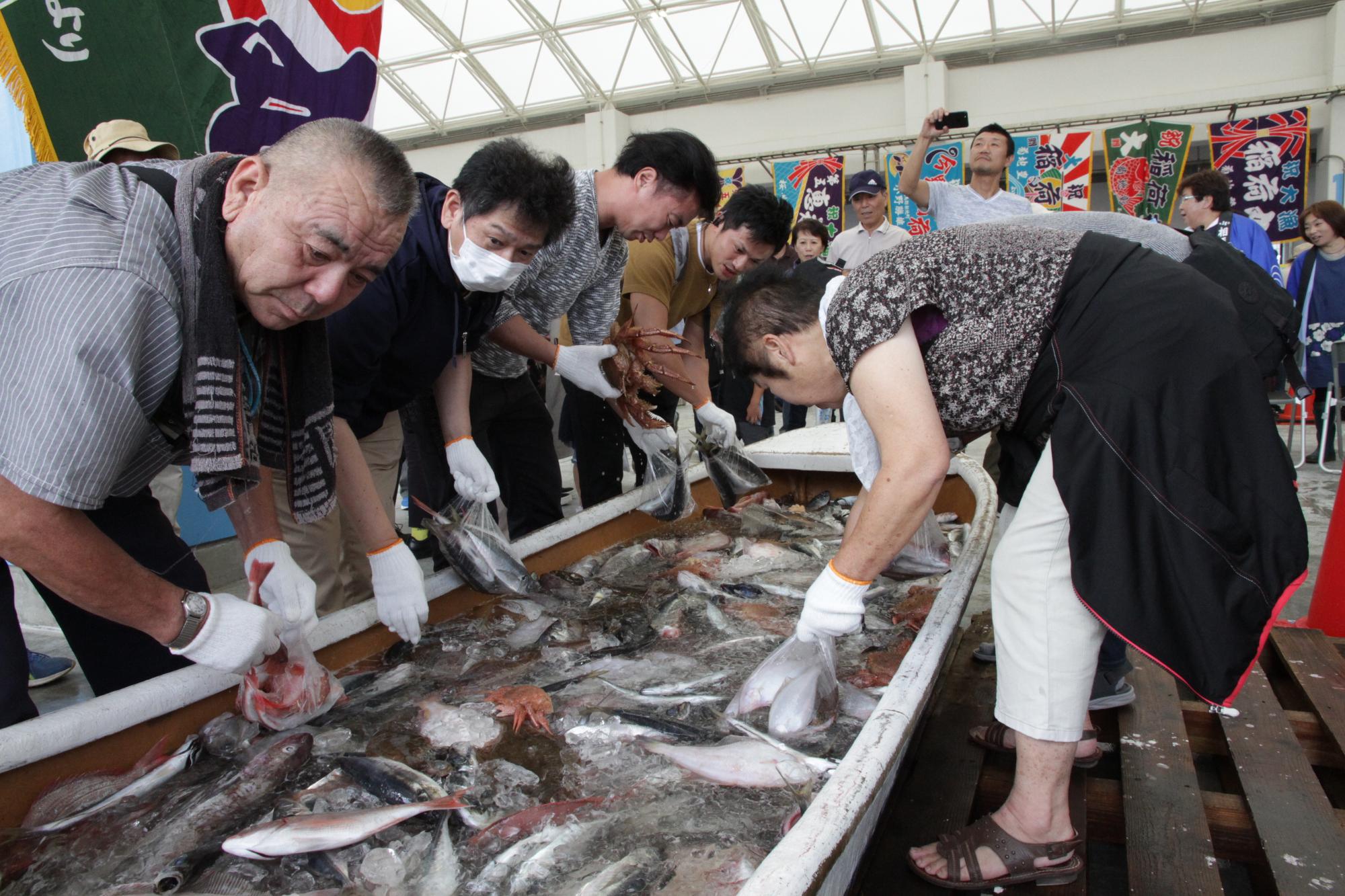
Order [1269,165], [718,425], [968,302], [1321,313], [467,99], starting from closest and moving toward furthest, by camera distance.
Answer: [968,302] < [718,425] < [1321,313] < [1269,165] < [467,99]

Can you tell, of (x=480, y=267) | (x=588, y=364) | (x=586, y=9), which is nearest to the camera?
(x=480, y=267)

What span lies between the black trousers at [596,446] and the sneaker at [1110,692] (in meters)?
2.50

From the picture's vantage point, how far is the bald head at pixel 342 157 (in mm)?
1477

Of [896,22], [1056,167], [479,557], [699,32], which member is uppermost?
[699,32]

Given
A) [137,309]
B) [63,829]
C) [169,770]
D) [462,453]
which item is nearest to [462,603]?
[462,453]

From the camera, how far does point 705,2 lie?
1410cm

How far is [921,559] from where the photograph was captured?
2.78 meters

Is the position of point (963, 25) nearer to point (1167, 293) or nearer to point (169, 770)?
point (1167, 293)

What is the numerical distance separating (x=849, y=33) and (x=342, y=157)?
15.3m

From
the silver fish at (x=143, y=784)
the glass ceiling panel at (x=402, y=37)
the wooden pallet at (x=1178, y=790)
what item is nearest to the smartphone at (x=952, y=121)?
the wooden pallet at (x=1178, y=790)

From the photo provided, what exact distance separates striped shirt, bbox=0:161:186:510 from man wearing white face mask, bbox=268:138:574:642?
95cm

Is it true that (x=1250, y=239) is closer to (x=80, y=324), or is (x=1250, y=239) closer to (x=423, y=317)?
(x=423, y=317)

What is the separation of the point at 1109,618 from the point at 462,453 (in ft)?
7.36

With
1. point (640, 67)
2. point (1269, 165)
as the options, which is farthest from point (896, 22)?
point (1269, 165)
